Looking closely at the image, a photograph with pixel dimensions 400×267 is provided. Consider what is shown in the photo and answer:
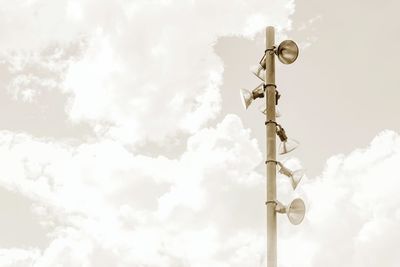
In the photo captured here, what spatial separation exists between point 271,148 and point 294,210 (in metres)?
1.01

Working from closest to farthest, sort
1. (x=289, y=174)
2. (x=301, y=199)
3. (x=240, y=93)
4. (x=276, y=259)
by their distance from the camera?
(x=276, y=259)
(x=301, y=199)
(x=289, y=174)
(x=240, y=93)

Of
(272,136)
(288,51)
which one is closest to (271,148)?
(272,136)

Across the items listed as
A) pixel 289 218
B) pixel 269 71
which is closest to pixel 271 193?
pixel 289 218

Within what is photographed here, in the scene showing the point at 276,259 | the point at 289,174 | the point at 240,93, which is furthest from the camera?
the point at 240,93

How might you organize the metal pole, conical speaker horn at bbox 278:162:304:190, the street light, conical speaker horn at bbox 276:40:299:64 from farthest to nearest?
conical speaker horn at bbox 276:40:299:64, conical speaker horn at bbox 278:162:304:190, the street light, the metal pole

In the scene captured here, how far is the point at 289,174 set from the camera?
8531mm

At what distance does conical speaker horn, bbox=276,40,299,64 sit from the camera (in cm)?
878

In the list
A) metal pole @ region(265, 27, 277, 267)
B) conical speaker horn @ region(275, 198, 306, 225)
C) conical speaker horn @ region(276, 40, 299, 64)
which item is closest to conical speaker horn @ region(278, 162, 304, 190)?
metal pole @ region(265, 27, 277, 267)

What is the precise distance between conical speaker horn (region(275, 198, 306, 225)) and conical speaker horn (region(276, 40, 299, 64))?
2.32 metres

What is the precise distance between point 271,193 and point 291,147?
1316 mm

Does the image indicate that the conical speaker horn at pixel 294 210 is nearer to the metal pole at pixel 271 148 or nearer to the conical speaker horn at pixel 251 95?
the metal pole at pixel 271 148

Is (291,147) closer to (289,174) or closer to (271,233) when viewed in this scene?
(289,174)

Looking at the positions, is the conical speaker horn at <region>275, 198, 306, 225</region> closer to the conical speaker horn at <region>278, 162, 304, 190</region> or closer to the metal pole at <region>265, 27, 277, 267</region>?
the metal pole at <region>265, 27, 277, 267</region>

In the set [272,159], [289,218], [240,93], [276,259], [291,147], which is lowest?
[276,259]
